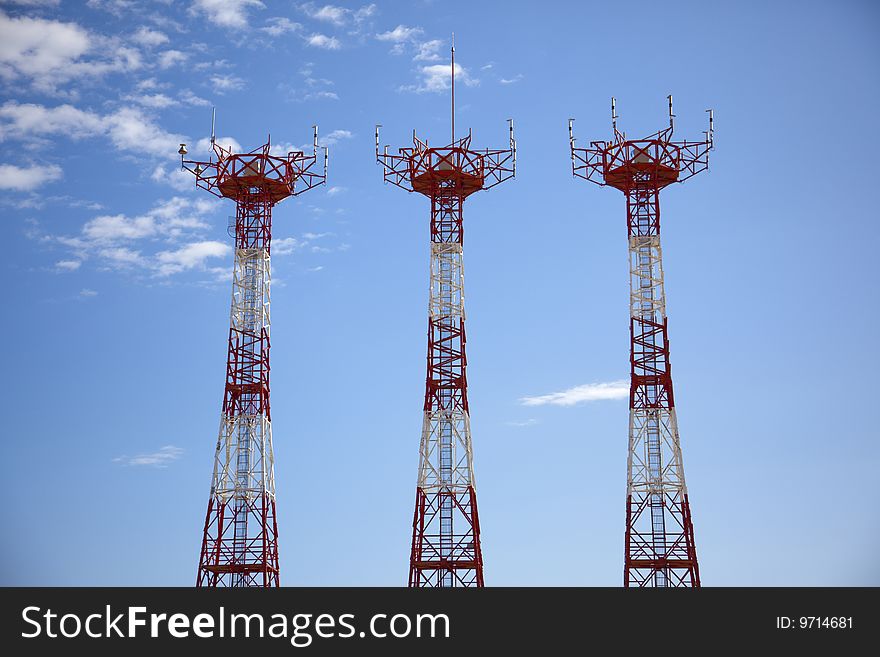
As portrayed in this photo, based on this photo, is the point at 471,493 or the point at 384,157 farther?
the point at 384,157

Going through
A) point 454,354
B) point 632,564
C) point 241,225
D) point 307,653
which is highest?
point 241,225

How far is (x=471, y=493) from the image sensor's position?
3989 inches

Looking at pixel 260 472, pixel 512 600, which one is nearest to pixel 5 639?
pixel 512 600

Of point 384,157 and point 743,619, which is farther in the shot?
point 384,157

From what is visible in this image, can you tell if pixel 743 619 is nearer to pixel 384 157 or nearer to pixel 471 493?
pixel 471 493

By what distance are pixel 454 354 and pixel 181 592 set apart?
44.0 m

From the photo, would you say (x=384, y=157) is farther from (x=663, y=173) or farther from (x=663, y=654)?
(x=663, y=654)

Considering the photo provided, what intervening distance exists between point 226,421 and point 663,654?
50096 mm

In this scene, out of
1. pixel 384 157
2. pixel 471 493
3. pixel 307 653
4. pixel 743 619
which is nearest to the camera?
pixel 307 653

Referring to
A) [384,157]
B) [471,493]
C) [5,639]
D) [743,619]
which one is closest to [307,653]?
[5,639]

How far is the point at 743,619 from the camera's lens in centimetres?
6750

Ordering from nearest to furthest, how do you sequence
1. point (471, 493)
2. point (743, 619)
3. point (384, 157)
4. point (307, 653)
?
point (307, 653)
point (743, 619)
point (471, 493)
point (384, 157)

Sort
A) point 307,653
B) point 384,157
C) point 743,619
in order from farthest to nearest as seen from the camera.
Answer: point 384,157 < point 743,619 < point 307,653

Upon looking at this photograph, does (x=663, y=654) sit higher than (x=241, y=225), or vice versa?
(x=241, y=225)
